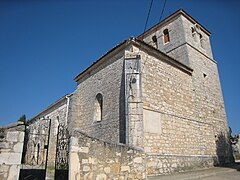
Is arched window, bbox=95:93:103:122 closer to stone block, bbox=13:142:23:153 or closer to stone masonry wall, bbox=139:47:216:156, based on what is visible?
stone masonry wall, bbox=139:47:216:156

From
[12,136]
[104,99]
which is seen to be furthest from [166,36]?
[12,136]

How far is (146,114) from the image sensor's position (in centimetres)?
766

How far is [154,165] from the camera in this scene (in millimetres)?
7070

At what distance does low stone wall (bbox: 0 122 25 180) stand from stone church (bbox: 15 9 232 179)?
108 cm

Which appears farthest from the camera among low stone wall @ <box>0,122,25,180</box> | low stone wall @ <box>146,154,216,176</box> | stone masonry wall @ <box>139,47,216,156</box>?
stone masonry wall @ <box>139,47,216,156</box>

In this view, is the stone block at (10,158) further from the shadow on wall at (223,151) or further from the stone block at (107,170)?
the shadow on wall at (223,151)

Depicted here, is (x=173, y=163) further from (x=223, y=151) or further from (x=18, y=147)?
(x=18, y=147)

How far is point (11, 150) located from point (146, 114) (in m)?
5.18

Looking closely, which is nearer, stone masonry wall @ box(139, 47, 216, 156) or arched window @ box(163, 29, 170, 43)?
stone masonry wall @ box(139, 47, 216, 156)

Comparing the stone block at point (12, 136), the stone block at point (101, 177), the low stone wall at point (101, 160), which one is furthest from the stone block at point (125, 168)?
the stone block at point (12, 136)

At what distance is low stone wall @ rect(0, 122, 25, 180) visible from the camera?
373 cm

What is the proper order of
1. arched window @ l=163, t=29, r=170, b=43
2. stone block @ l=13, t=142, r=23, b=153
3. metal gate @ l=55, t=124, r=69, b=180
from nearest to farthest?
stone block @ l=13, t=142, r=23, b=153 < metal gate @ l=55, t=124, r=69, b=180 < arched window @ l=163, t=29, r=170, b=43

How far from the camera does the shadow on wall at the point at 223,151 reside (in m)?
11.0

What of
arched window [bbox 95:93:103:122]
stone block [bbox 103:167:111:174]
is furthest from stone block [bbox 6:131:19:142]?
arched window [bbox 95:93:103:122]
